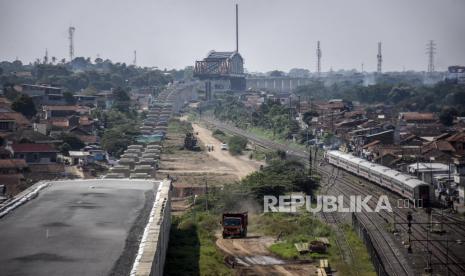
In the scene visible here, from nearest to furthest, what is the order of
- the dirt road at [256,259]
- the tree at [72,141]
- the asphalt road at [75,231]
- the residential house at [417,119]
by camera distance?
the asphalt road at [75,231], the dirt road at [256,259], the tree at [72,141], the residential house at [417,119]

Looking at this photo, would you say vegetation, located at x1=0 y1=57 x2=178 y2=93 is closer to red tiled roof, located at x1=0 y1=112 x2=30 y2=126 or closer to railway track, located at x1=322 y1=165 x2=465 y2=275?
red tiled roof, located at x1=0 y1=112 x2=30 y2=126

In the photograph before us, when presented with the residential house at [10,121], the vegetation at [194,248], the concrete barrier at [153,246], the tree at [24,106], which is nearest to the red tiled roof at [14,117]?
the residential house at [10,121]

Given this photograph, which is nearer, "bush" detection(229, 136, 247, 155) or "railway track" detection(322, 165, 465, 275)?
"railway track" detection(322, 165, 465, 275)

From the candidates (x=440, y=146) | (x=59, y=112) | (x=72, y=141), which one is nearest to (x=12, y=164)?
(x=72, y=141)

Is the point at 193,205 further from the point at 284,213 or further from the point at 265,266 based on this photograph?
the point at 265,266

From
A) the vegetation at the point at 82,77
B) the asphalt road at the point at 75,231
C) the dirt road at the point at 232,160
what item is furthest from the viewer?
the vegetation at the point at 82,77

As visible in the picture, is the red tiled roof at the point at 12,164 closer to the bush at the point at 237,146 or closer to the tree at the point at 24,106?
the bush at the point at 237,146

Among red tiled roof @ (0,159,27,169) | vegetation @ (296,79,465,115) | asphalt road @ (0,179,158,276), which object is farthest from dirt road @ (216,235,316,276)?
vegetation @ (296,79,465,115)

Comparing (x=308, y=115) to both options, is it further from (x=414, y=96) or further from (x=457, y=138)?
(x=414, y=96)
